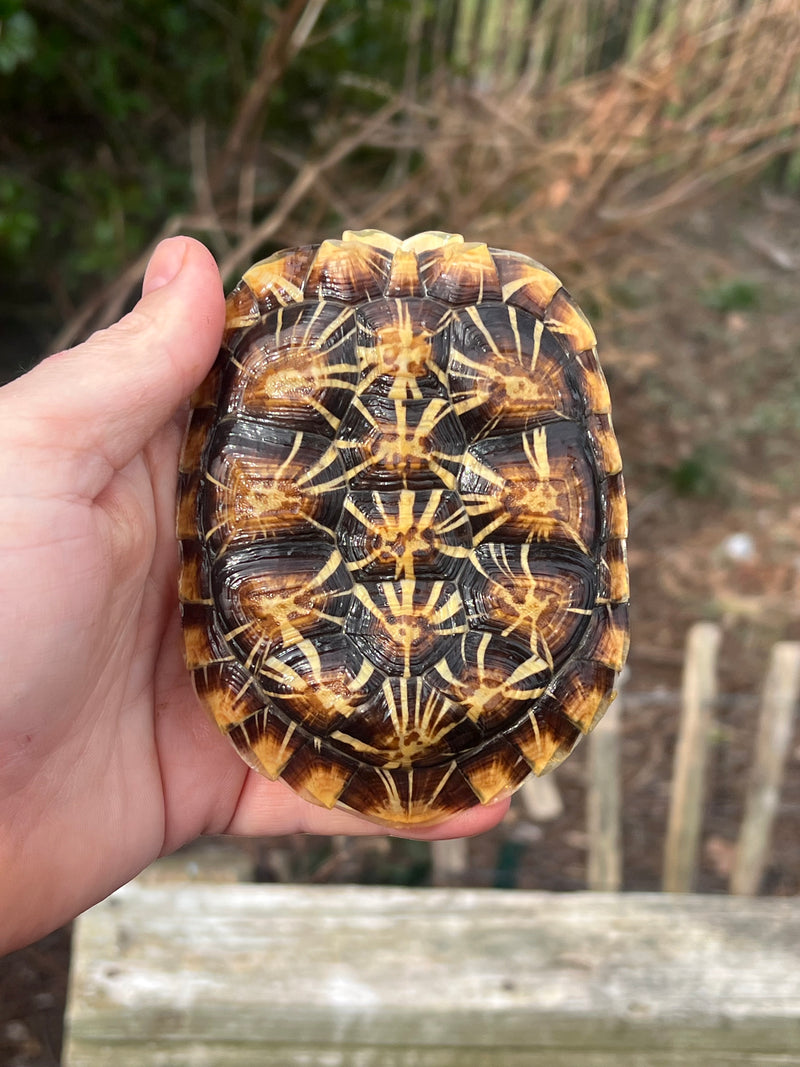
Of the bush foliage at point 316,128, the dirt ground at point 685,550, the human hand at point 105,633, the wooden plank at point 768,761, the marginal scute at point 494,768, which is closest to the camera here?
the human hand at point 105,633

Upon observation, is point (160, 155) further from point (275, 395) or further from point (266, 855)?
point (266, 855)

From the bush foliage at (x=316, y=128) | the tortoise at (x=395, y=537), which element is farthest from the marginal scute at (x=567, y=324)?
the bush foliage at (x=316, y=128)

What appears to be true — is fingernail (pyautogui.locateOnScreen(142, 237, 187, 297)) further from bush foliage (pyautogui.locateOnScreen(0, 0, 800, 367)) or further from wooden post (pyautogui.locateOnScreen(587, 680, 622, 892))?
wooden post (pyautogui.locateOnScreen(587, 680, 622, 892))

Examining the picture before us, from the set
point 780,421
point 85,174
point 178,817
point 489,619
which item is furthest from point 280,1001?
point 780,421

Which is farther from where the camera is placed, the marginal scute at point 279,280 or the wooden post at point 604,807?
the wooden post at point 604,807

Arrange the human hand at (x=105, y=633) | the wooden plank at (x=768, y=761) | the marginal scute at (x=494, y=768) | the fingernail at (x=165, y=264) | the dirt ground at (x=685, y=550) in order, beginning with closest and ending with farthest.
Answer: the human hand at (x=105, y=633)
the marginal scute at (x=494, y=768)
the fingernail at (x=165, y=264)
the wooden plank at (x=768, y=761)
the dirt ground at (x=685, y=550)

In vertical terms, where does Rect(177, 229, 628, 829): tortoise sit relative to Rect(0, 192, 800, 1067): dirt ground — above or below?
above

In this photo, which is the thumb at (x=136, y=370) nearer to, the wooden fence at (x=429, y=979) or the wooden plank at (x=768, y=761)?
the wooden fence at (x=429, y=979)

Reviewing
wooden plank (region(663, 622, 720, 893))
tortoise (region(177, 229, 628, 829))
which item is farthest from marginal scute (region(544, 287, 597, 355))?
wooden plank (region(663, 622, 720, 893))
